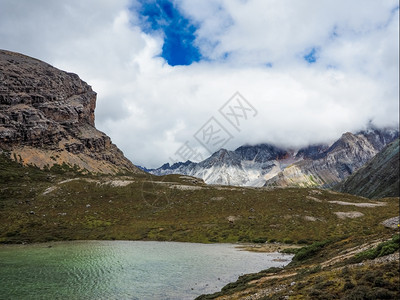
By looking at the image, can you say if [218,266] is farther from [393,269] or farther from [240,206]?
[240,206]

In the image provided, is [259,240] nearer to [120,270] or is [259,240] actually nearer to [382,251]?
[120,270]

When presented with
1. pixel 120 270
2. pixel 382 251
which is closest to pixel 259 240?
pixel 120 270

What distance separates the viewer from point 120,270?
40219 mm

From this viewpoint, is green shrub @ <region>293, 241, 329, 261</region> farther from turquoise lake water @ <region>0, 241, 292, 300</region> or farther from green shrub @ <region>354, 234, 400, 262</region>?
green shrub @ <region>354, 234, 400, 262</region>

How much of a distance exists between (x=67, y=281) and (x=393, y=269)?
35109mm

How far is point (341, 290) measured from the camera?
18438 millimetres

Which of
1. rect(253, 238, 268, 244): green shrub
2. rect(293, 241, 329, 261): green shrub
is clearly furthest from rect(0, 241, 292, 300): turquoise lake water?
rect(253, 238, 268, 244): green shrub

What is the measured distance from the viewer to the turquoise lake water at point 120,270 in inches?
1190

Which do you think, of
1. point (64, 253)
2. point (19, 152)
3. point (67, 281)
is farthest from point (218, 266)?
point (19, 152)

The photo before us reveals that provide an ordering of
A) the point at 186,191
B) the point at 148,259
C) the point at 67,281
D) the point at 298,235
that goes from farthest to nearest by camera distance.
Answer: the point at 186,191, the point at 298,235, the point at 148,259, the point at 67,281

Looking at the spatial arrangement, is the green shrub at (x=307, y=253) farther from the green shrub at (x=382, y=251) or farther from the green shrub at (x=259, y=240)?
the green shrub at (x=259, y=240)

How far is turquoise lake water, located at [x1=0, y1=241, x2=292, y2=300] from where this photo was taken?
3021cm

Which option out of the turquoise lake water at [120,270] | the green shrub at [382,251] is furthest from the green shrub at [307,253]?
the green shrub at [382,251]

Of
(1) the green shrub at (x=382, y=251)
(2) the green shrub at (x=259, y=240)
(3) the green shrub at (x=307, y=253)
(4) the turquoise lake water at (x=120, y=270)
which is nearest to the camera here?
(1) the green shrub at (x=382, y=251)
